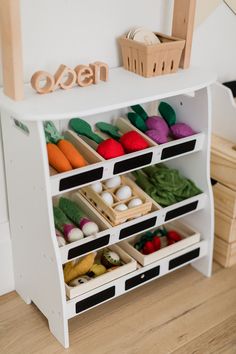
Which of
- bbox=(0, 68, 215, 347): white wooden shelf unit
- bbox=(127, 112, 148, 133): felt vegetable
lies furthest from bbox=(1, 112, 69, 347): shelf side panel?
bbox=(127, 112, 148, 133): felt vegetable

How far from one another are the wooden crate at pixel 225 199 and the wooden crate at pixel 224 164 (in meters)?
0.02

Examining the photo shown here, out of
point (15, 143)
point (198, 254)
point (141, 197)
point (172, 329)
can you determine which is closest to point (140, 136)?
point (141, 197)

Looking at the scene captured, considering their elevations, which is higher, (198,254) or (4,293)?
(198,254)

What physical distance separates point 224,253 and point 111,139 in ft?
2.30

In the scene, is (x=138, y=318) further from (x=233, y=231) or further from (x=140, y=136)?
(x=140, y=136)

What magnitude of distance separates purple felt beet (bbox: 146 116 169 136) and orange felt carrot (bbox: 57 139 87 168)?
311 mm

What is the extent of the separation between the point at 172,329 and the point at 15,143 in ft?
2.58

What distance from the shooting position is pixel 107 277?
5.16 feet

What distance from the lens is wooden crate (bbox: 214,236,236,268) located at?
1.87 meters

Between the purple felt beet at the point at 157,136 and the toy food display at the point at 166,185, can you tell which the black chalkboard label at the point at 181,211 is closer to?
the toy food display at the point at 166,185

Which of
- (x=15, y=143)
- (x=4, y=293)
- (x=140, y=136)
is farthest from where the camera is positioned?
(x=4, y=293)

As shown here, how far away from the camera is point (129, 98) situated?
1366 mm

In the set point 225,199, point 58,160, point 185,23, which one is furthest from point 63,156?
point 225,199

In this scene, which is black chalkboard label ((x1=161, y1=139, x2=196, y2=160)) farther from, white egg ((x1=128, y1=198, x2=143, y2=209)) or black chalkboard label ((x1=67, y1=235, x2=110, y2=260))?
black chalkboard label ((x1=67, y1=235, x2=110, y2=260))
